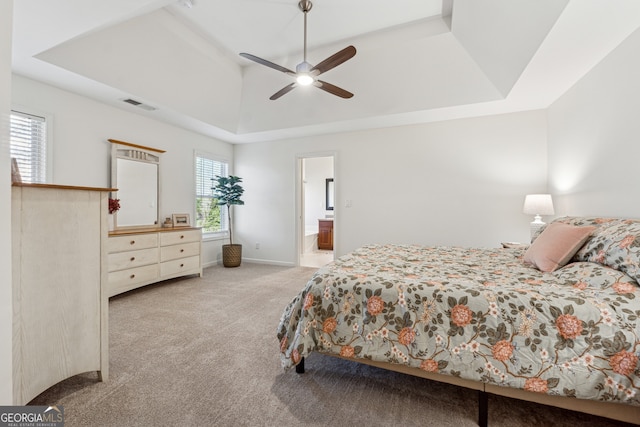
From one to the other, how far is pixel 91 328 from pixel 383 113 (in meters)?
3.75

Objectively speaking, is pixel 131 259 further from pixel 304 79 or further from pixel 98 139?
pixel 304 79

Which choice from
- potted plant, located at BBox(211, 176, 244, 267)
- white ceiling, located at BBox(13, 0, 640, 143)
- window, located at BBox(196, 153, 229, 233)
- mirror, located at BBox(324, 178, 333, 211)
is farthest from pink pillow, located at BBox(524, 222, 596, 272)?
mirror, located at BBox(324, 178, 333, 211)

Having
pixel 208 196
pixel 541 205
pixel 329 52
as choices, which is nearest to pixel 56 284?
pixel 329 52

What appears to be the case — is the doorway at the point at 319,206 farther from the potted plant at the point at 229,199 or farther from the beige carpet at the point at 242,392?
the beige carpet at the point at 242,392

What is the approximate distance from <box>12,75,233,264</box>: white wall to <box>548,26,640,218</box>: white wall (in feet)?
17.2

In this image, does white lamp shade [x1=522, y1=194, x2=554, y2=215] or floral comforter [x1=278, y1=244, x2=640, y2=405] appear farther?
white lamp shade [x1=522, y1=194, x2=554, y2=215]

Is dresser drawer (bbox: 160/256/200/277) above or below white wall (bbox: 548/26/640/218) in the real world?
below

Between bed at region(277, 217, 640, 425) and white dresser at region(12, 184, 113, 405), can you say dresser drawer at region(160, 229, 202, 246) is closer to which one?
white dresser at region(12, 184, 113, 405)

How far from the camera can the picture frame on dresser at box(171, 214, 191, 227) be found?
432 centimetres

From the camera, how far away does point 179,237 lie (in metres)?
3.99

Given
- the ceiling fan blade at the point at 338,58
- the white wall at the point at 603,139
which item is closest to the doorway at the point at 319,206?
the ceiling fan blade at the point at 338,58

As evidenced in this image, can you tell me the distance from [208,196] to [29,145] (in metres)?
2.49

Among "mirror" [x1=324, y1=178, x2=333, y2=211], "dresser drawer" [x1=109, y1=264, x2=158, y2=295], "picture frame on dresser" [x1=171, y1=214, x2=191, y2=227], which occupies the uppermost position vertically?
"mirror" [x1=324, y1=178, x2=333, y2=211]

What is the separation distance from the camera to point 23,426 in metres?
1.17
